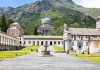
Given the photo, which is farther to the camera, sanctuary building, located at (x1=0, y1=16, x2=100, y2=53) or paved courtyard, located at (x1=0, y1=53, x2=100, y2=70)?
sanctuary building, located at (x1=0, y1=16, x2=100, y2=53)

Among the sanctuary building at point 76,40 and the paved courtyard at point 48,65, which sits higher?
the paved courtyard at point 48,65

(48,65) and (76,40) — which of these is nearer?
(48,65)

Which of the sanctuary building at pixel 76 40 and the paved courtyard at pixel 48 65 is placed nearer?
the paved courtyard at pixel 48 65

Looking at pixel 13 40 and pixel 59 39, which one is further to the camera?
pixel 59 39

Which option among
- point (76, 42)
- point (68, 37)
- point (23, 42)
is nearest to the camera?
point (68, 37)

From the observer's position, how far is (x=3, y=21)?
196 m

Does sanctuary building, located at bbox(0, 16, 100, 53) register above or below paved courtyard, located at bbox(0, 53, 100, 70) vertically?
below

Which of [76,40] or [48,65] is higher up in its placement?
[48,65]

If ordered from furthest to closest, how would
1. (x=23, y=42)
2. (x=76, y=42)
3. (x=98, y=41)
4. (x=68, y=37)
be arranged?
(x=23, y=42), (x=76, y=42), (x=68, y=37), (x=98, y=41)

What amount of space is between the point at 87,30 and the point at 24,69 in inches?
4517

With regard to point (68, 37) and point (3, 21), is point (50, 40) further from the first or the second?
point (68, 37)

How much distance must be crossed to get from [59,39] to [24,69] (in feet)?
534

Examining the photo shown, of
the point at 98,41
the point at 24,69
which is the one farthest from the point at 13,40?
the point at 24,69

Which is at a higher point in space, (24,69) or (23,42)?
(24,69)
